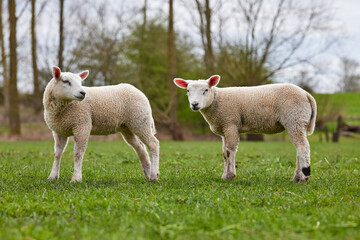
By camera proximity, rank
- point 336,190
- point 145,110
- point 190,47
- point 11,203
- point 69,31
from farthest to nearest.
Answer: point 190,47
point 69,31
point 145,110
point 336,190
point 11,203

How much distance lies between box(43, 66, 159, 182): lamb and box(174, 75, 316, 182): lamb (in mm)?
982

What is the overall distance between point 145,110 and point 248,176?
2.23 m

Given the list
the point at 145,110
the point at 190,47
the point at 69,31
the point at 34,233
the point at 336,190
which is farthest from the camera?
the point at 190,47

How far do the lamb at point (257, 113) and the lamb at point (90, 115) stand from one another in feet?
3.22

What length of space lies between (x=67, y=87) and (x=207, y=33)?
2005 cm

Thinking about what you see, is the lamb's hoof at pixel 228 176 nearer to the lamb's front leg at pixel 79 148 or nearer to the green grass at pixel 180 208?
the green grass at pixel 180 208

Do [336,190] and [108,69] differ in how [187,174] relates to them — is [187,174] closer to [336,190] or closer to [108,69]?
[336,190]

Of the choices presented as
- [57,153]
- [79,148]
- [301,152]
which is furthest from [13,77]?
[301,152]

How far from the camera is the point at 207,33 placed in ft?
82.4

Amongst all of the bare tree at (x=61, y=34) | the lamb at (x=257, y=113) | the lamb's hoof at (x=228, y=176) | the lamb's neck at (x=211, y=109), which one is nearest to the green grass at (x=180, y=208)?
the lamb's hoof at (x=228, y=176)

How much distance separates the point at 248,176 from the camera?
6953mm

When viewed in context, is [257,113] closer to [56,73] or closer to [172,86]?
[56,73]

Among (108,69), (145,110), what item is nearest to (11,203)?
(145,110)

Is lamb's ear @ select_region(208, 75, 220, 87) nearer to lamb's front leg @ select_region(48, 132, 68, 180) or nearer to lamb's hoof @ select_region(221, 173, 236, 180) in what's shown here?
lamb's hoof @ select_region(221, 173, 236, 180)
